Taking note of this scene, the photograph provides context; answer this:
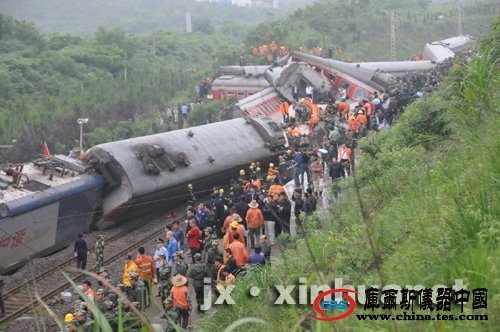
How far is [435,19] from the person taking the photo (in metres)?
67.4

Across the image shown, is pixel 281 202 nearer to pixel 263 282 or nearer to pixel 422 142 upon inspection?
pixel 422 142

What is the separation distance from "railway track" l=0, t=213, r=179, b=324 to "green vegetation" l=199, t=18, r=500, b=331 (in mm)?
4223

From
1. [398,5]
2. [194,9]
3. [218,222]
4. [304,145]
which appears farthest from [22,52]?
[194,9]

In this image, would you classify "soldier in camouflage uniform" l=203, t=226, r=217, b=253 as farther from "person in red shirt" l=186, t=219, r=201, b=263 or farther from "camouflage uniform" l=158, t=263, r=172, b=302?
"person in red shirt" l=186, t=219, r=201, b=263

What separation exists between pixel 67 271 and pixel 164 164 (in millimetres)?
5073

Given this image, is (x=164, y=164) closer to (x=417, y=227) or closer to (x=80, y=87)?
(x=417, y=227)

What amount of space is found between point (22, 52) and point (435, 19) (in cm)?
3950

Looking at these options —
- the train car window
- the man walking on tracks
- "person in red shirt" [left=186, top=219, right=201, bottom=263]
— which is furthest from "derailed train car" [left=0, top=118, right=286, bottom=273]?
the train car window

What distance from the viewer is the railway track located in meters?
13.3

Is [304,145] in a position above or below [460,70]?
below

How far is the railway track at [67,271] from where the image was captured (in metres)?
13.3

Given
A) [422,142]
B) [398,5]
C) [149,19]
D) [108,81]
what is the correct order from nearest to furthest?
1. [422,142]
2. [108,81]
3. [398,5]
4. [149,19]

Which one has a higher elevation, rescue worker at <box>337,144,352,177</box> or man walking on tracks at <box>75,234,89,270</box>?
rescue worker at <box>337,144,352,177</box>

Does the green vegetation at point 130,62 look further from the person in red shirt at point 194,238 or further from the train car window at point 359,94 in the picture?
the person in red shirt at point 194,238
